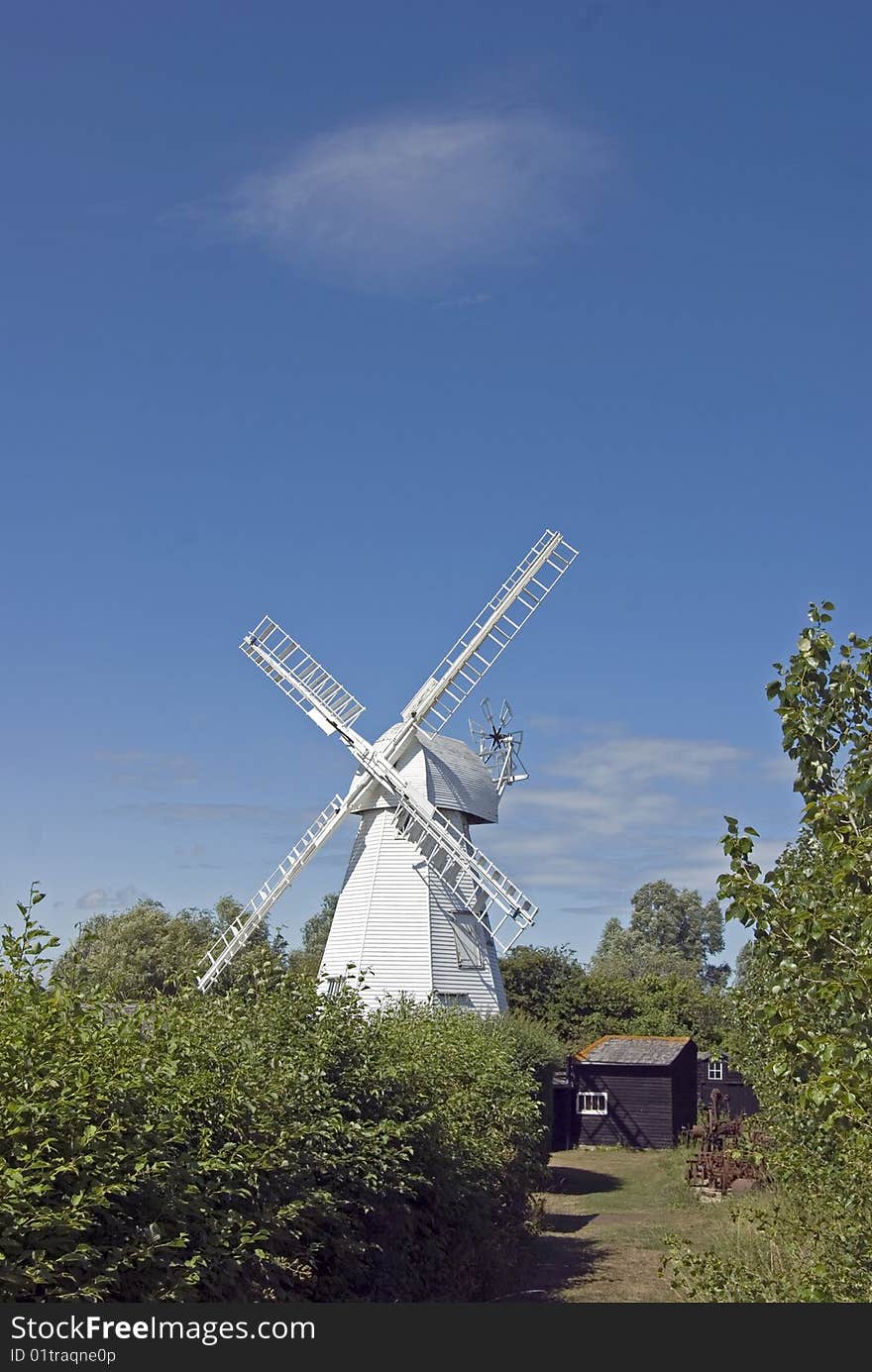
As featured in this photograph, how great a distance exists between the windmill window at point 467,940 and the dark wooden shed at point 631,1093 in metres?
11.0

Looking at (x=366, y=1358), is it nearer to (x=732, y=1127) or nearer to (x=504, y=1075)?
(x=504, y=1075)

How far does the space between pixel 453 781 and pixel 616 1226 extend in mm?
14062

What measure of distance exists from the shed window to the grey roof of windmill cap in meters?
12.3

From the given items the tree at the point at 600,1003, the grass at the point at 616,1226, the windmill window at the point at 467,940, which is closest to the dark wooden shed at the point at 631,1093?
the grass at the point at 616,1226

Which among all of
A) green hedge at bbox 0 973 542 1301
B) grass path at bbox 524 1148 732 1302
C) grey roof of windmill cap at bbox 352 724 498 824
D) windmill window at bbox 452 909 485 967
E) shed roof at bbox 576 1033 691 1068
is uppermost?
grey roof of windmill cap at bbox 352 724 498 824

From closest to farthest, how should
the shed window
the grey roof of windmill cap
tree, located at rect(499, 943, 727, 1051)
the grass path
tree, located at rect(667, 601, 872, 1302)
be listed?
tree, located at rect(667, 601, 872, 1302) → the grass path → the grey roof of windmill cap → the shed window → tree, located at rect(499, 943, 727, 1051)

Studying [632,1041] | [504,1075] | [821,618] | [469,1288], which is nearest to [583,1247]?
[504,1075]

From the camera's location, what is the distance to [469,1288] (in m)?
14.5


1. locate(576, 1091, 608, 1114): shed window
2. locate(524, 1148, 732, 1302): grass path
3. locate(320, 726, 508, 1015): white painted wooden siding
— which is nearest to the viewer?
locate(524, 1148, 732, 1302): grass path

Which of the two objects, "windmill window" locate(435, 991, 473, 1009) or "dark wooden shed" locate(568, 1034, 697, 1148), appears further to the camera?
"dark wooden shed" locate(568, 1034, 697, 1148)

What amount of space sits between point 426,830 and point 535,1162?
13209 millimetres

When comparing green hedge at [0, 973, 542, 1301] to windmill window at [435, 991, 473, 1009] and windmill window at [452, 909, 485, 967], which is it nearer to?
windmill window at [435, 991, 473, 1009]

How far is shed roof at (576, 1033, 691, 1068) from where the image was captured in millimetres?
41062

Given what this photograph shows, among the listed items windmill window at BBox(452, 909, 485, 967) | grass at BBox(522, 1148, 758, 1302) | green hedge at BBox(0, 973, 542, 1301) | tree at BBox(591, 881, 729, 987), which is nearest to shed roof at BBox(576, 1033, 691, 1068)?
grass at BBox(522, 1148, 758, 1302)
